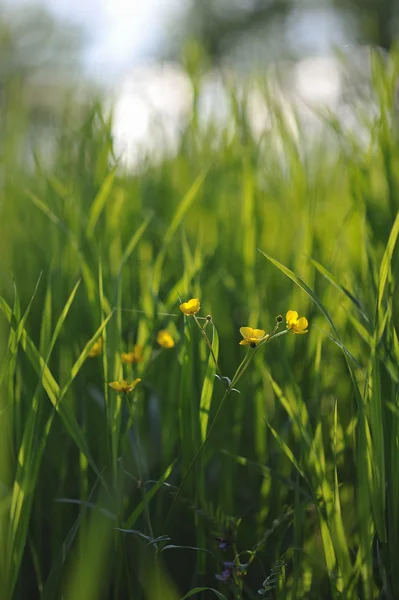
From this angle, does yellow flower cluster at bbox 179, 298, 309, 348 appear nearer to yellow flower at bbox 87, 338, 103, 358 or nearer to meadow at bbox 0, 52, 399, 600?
meadow at bbox 0, 52, 399, 600

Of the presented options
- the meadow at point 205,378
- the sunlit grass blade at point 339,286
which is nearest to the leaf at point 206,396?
the meadow at point 205,378

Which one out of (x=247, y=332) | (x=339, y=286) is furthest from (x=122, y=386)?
(x=339, y=286)

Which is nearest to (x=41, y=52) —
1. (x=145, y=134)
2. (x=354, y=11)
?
(x=354, y=11)

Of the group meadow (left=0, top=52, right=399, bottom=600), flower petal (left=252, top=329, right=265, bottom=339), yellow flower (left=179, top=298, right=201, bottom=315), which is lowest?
meadow (left=0, top=52, right=399, bottom=600)

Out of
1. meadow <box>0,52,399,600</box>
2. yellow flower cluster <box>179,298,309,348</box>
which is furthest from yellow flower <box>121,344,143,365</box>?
yellow flower cluster <box>179,298,309,348</box>

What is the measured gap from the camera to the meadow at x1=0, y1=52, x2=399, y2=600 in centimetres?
55

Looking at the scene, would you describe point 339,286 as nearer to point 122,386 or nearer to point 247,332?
point 247,332

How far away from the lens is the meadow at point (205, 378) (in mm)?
549

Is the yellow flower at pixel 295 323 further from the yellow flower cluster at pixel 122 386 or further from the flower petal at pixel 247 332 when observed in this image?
the yellow flower cluster at pixel 122 386

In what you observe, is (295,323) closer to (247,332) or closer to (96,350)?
(247,332)

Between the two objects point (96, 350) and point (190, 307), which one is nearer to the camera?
point (190, 307)

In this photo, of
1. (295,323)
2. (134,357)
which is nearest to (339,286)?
(295,323)

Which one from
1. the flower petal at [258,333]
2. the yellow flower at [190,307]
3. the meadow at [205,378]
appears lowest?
the meadow at [205,378]

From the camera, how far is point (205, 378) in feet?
1.91
